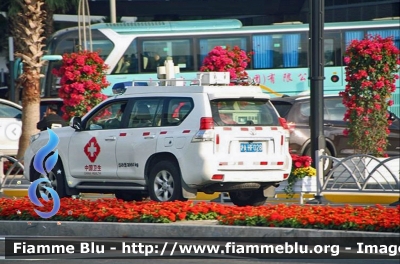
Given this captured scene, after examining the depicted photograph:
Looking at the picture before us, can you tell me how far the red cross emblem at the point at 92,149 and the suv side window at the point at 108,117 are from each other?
0.81ft

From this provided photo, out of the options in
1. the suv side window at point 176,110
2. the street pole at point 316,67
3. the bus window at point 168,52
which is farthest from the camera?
the bus window at point 168,52

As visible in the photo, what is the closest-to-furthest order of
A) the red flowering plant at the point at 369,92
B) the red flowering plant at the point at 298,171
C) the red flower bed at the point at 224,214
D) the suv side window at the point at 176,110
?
the red flower bed at the point at 224,214
the suv side window at the point at 176,110
the red flowering plant at the point at 298,171
the red flowering plant at the point at 369,92

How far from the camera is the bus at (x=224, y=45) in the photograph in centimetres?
3228

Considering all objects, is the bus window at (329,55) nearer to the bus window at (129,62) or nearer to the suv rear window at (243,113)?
the bus window at (129,62)

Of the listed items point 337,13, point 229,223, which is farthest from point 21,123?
point 337,13

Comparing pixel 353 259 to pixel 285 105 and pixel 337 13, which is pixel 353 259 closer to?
pixel 285 105

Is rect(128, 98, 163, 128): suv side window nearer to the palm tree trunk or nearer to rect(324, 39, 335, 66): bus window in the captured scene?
the palm tree trunk

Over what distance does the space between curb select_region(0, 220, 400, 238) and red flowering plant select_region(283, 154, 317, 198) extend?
4.83m

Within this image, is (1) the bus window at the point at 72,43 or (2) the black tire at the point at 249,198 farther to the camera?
(1) the bus window at the point at 72,43

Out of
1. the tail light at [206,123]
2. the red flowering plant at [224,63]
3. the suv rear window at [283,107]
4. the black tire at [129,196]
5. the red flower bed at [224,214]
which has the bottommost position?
the black tire at [129,196]

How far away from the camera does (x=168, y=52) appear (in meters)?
32.8

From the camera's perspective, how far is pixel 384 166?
632 inches

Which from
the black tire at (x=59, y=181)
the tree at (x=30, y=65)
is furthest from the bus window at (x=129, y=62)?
the black tire at (x=59, y=181)

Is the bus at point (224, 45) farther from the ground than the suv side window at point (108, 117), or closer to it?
farther from the ground
